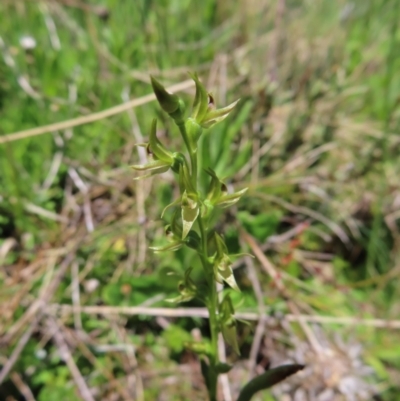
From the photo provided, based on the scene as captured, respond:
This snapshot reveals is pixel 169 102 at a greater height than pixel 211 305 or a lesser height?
greater

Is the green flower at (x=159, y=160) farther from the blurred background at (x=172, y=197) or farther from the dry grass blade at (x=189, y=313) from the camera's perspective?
the dry grass blade at (x=189, y=313)

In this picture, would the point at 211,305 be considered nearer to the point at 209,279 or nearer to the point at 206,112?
the point at 209,279

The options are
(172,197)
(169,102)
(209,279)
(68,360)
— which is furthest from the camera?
(172,197)

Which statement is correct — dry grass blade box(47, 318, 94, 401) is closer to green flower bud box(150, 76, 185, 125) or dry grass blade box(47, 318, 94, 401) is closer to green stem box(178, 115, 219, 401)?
green stem box(178, 115, 219, 401)

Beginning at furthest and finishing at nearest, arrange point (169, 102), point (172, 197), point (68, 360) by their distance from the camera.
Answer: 1. point (172, 197)
2. point (68, 360)
3. point (169, 102)

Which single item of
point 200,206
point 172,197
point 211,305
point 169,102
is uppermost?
point 172,197

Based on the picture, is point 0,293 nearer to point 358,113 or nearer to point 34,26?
point 34,26

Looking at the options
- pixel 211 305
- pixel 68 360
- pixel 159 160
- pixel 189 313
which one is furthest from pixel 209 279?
pixel 68 360

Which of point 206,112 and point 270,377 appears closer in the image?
point 206,112
